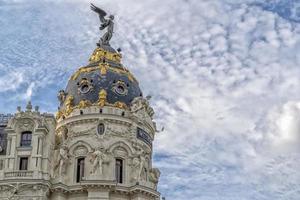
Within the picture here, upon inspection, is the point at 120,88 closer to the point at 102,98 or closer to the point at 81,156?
the point at 102,98

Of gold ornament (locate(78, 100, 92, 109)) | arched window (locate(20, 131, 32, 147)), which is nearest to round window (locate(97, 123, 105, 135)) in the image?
gold ornament (locate(78, 100, 92, 109))

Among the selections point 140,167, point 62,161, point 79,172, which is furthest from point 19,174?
point 140,167

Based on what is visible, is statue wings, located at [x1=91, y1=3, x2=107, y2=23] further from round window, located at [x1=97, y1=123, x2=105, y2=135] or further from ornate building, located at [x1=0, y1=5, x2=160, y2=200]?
round window, located at [x1=97, y1=123, x2=105, y2=135]

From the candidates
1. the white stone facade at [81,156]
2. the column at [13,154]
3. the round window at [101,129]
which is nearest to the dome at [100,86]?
the white stone facade at [81,156]

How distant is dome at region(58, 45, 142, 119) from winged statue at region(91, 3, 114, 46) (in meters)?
3.25

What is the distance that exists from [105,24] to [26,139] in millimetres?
20610

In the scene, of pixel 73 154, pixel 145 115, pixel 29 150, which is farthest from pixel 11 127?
pixel 145 115

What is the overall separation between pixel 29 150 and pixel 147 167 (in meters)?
13.2

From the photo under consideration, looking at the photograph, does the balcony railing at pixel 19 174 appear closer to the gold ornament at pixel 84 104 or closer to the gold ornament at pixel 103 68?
the gold ornament at pixel 84 104

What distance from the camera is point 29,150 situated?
5928 cm

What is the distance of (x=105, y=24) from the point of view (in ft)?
242

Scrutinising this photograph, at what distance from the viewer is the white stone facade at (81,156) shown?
57969 millimetres

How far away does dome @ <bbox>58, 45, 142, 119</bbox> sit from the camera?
64750mm

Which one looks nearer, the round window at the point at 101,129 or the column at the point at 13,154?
the column at the point at 13,154
